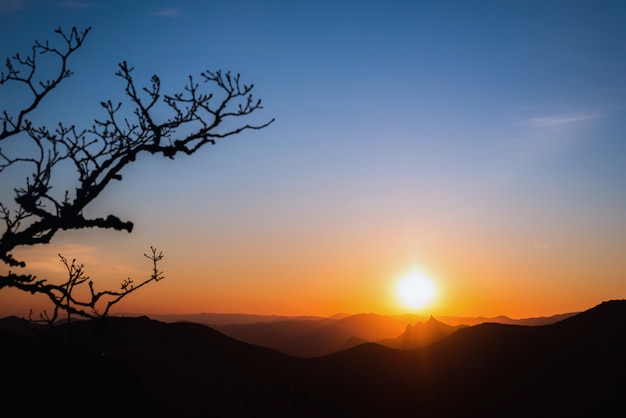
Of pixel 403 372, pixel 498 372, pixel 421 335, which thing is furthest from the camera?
pixel 421 335

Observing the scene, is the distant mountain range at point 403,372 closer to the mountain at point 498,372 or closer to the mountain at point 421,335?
the mountain at point 498,372

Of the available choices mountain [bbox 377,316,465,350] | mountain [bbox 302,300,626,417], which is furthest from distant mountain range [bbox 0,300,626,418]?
mountain [bbox 377,316,465,350]

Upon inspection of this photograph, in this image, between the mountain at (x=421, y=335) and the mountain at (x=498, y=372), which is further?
the mountain at (x=421, y=335)

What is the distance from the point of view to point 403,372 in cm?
7862

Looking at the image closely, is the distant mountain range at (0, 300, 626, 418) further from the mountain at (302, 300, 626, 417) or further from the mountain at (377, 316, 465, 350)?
the mountain at (377, 316, 465, 350)

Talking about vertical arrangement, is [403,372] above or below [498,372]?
below

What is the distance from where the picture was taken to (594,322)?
72312 millimetres

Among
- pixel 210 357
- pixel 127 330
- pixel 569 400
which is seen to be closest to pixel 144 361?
pixel 127 330

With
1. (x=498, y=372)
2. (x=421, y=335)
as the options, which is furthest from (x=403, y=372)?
(x=421, y=335)

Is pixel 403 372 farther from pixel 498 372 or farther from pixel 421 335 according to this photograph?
pixel 421 335

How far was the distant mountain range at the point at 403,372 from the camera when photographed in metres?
52.2

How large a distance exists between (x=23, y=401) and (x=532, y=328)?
255ft

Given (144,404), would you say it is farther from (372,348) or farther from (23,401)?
(372,348)

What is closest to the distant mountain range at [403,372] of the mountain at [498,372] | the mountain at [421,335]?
the mountain at [498,372]
